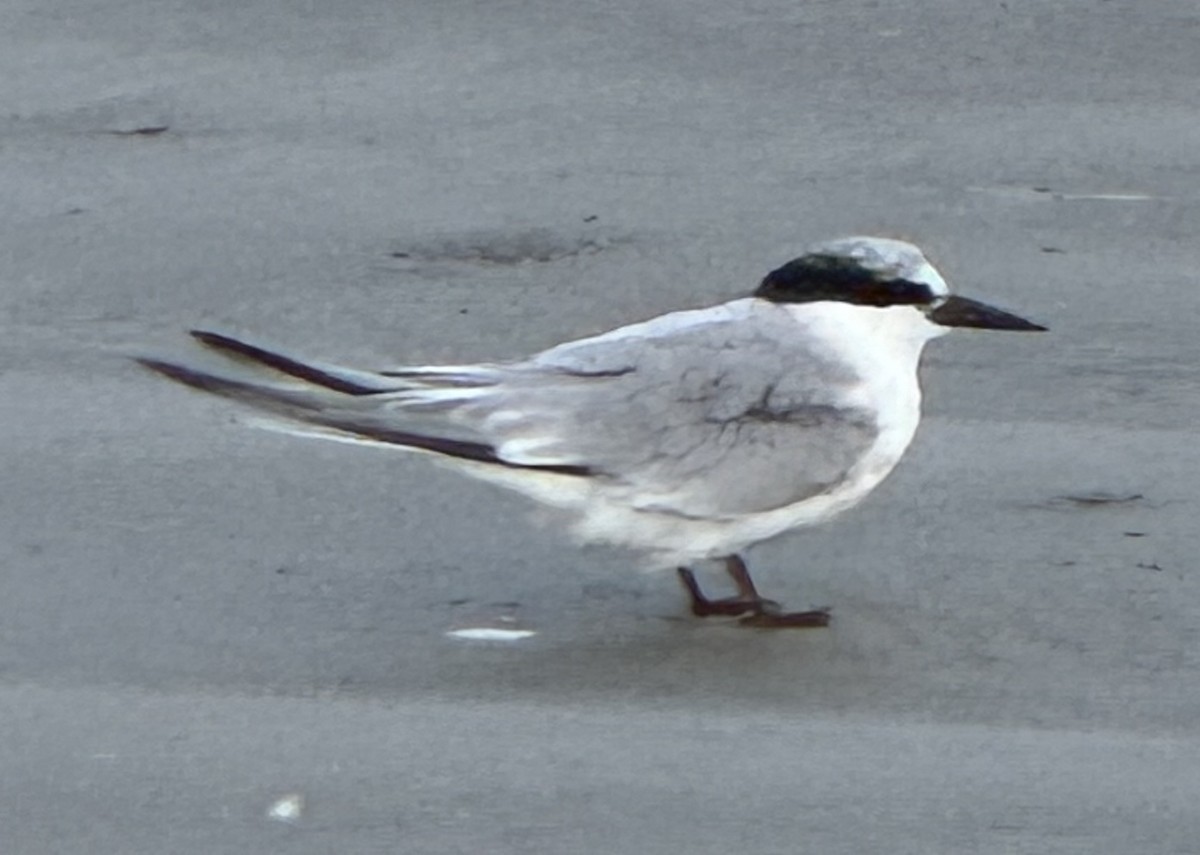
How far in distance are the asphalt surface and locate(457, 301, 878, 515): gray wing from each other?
223 millimetres

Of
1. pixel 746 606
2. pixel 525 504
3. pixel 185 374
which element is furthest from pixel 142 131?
pixel 746 606

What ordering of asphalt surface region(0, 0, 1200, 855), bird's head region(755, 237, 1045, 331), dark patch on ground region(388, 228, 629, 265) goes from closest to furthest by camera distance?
asphalt surface region(0, 0, 1200, 855), bird's head region(755, 237, 1045, 331), dark patch on ground region(388, 228, 629, 265)

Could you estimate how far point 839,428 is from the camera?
14.1ft

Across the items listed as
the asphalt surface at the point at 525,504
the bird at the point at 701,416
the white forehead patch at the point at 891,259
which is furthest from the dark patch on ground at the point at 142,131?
the white forehead patch at the point at 891,259

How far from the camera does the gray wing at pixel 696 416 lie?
423 cm

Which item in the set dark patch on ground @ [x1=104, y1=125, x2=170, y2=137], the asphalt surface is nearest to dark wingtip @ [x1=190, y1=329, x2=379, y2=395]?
the asphalt surface

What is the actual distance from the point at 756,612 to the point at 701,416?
1.03ft

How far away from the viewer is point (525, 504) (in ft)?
15.2

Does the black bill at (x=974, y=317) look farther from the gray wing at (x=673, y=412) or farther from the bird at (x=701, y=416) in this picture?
the gray wing at (x=673, y=412)

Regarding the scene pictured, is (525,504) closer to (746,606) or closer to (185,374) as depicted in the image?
(746,606)

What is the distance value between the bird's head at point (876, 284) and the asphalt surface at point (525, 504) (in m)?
0.32

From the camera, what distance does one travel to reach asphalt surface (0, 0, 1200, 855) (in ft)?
11.9

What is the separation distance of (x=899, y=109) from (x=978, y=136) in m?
0.18

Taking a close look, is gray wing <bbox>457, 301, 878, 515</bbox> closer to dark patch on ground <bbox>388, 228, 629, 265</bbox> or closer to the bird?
the bird
